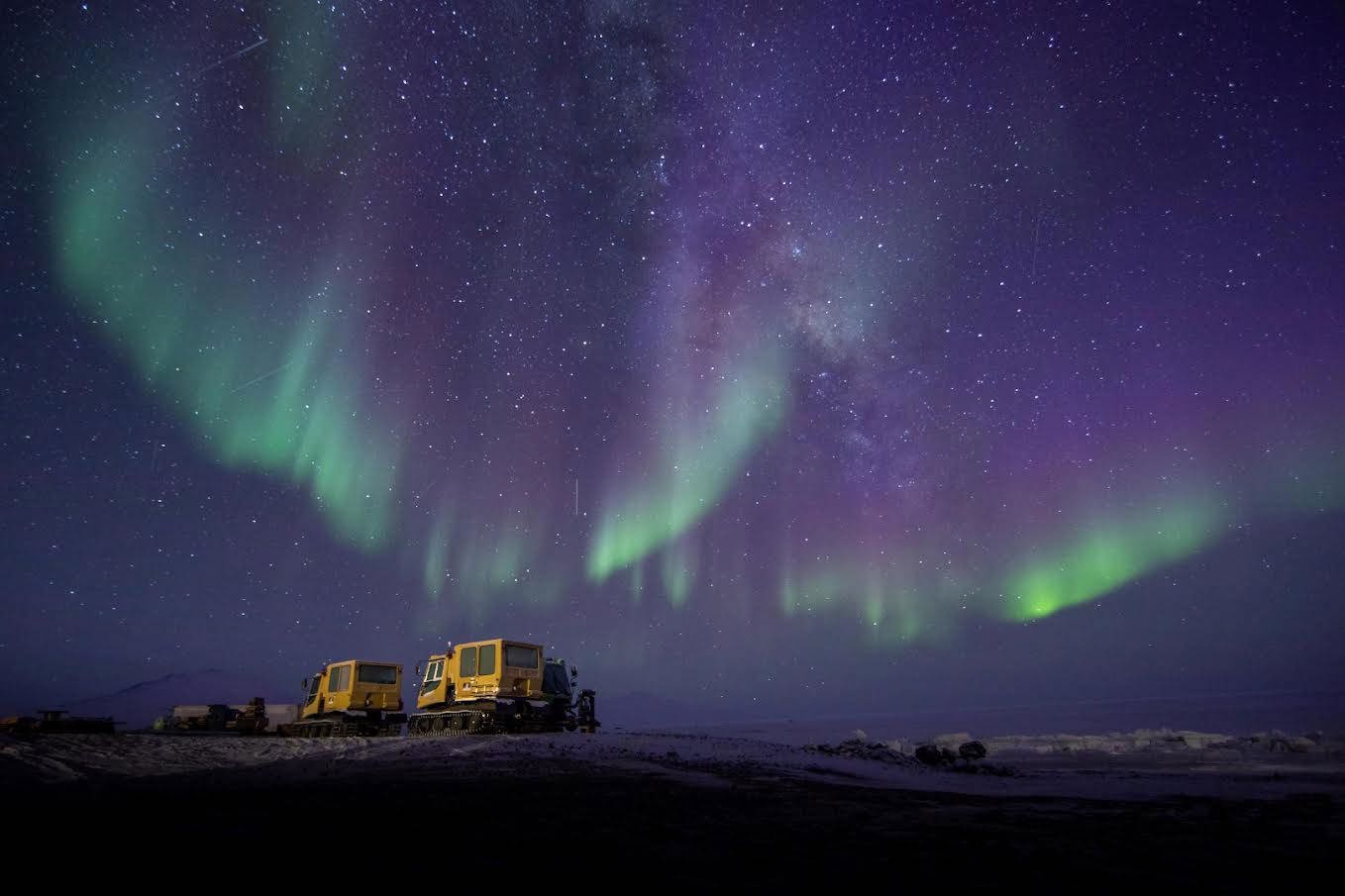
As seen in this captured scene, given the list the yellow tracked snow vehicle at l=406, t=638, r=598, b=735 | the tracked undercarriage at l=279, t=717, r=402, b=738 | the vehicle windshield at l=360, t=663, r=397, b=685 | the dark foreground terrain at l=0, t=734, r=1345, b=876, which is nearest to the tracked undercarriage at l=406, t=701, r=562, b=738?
the yellow tracked snow vehicle at l=406, t=638, r=598, b=735

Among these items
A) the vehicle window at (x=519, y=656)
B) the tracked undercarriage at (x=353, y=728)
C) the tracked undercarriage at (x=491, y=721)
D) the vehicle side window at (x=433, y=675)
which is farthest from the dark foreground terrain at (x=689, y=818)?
the tracked undercarriage at (x=353, y=728)

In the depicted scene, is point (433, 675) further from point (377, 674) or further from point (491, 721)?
point (491, 721)

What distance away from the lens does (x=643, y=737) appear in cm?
2566

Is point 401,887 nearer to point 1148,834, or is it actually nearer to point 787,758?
point 1148,834

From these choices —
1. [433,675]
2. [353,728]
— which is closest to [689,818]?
[433,675]

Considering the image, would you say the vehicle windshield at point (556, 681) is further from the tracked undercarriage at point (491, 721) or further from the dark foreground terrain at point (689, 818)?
the dark foreground terrain at point (689, 818)

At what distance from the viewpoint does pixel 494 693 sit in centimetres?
2902

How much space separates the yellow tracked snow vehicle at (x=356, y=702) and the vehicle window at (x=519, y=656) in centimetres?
816

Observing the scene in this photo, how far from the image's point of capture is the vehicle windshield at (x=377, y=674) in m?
33.0

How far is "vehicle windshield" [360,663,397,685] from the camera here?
33.0 m

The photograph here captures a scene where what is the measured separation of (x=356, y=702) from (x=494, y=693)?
839cm

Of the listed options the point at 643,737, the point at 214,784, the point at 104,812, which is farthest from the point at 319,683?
the point at 104,812

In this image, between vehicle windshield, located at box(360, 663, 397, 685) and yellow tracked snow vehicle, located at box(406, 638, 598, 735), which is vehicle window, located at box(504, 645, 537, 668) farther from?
vehicle windshield, located at box(360, 663, 397, 685)

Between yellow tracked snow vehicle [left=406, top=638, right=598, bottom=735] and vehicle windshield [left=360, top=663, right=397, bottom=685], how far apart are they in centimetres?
231
